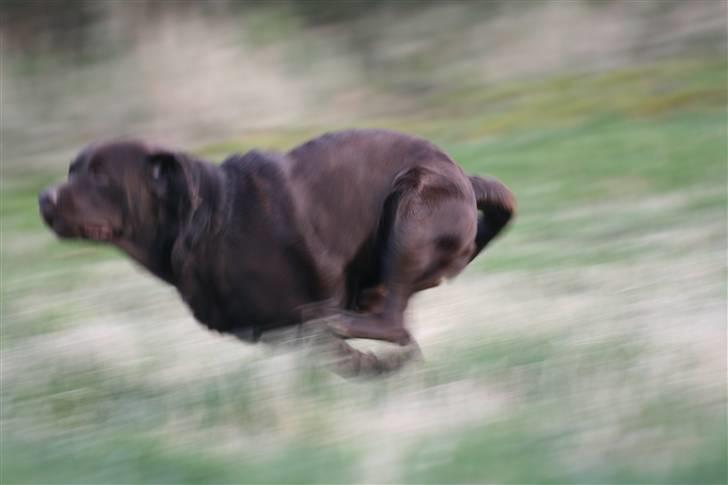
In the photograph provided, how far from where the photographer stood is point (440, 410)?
164 inches

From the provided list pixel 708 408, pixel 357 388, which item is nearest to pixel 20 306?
pixel 357 388

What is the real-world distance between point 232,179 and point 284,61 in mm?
9327

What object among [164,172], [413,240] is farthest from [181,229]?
[413,240]

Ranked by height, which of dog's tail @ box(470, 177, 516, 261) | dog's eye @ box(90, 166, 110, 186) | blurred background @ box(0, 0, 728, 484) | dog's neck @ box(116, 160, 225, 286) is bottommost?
blurred background @ box(0, 0, 728, 484)

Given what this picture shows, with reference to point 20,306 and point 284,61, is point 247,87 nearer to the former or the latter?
point 284,61

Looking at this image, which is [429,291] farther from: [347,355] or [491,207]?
[347,355]

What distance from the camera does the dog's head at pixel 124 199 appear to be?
5.02 metres

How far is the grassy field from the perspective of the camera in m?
3.64

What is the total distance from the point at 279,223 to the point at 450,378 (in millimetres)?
1032

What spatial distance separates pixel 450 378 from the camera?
4.50m

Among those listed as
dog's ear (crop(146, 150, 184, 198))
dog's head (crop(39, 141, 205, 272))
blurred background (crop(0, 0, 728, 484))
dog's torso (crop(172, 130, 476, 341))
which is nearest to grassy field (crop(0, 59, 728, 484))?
blurred background (crop(0, 0, 728, 484))

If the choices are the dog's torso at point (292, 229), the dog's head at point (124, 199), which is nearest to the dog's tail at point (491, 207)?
the dog's torso at point (292, 229)

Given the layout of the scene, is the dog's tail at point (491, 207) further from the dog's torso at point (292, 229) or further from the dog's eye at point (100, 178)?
the dog's eye at point (100, 178)

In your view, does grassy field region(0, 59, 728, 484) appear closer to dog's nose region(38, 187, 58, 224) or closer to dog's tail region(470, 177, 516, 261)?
dog's tail region(470, 177, 516, 261)
